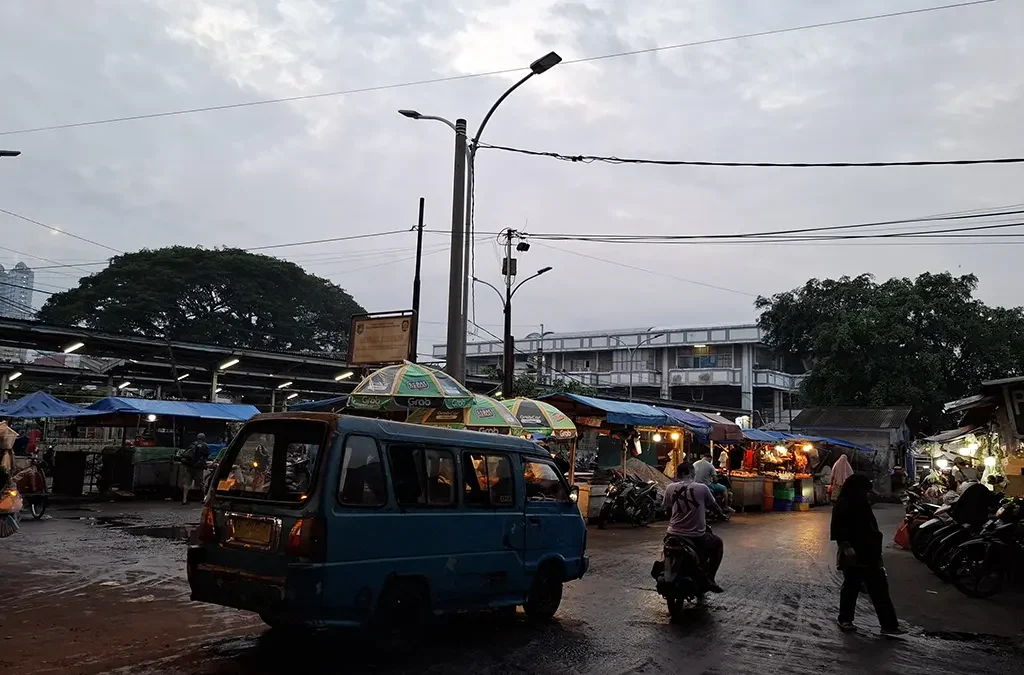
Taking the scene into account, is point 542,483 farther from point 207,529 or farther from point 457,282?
point 457,282

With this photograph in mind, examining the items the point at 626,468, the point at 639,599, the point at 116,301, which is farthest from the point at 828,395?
the point at 116,301

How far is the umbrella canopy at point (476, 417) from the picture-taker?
15.1 metres

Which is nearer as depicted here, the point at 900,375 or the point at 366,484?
the point at 366,484

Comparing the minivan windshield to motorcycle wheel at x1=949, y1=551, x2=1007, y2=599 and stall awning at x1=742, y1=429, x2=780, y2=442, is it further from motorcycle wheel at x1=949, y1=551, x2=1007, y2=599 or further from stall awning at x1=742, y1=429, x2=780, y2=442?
stall awning at x1=742, y1=429, x2=780, y2=442

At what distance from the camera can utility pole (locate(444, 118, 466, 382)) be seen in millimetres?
14070

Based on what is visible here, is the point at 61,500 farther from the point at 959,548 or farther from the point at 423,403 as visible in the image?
the point at 959,548

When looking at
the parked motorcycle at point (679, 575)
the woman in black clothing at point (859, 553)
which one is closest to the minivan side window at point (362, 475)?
the parked motorcycle at point (679, 575)

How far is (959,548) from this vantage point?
1076cm

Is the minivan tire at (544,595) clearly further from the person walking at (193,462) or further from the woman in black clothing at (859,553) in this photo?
the person walking at (193,462)

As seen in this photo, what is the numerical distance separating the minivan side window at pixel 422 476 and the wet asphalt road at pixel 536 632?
1.29 m

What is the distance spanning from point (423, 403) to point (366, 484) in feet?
24.6

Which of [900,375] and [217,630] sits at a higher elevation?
[900,375]

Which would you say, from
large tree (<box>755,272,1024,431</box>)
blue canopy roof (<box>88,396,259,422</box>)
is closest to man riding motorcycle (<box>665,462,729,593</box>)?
blue canopy roof (<box>88,396,259,422</box>)

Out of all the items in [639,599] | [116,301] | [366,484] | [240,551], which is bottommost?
[639,599]
